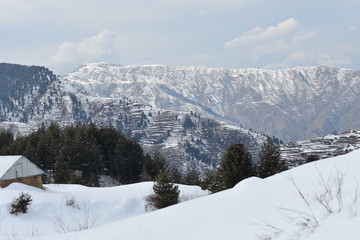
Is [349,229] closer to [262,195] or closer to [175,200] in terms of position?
[262,195]

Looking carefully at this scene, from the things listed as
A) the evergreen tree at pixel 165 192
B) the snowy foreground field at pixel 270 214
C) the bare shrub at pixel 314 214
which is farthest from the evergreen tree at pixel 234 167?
the bare shrub at pixel 314 214

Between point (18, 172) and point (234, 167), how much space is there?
23465mm

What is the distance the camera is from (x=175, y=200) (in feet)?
104

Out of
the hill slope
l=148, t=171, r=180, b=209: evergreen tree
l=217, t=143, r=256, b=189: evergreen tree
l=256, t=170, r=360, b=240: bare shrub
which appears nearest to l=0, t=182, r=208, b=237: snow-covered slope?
l=148, t=171, r=180, b=209: evergreen tree

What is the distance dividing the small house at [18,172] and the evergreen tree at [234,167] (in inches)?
821

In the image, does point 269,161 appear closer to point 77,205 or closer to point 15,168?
point 77,205

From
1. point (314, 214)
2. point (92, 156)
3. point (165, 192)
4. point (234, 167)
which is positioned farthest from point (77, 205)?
point (314, 214)

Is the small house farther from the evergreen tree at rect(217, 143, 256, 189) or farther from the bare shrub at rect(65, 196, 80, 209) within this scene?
the evergreen tree at rect(217, 143, 256, 189)

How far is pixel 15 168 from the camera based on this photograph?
1470 inches

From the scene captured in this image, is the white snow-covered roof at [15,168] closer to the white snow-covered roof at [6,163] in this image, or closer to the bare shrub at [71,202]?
the white snow-covered roof at [6,163]

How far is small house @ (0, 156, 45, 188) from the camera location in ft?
119

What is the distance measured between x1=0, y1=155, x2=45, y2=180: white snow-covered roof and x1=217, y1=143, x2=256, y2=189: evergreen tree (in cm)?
2104

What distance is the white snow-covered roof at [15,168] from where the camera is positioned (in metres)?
36.3

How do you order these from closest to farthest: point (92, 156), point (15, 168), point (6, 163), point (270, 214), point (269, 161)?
point (270, 214), point (15, 168), point (6, 163), point (269, 161), point (92, 156)
